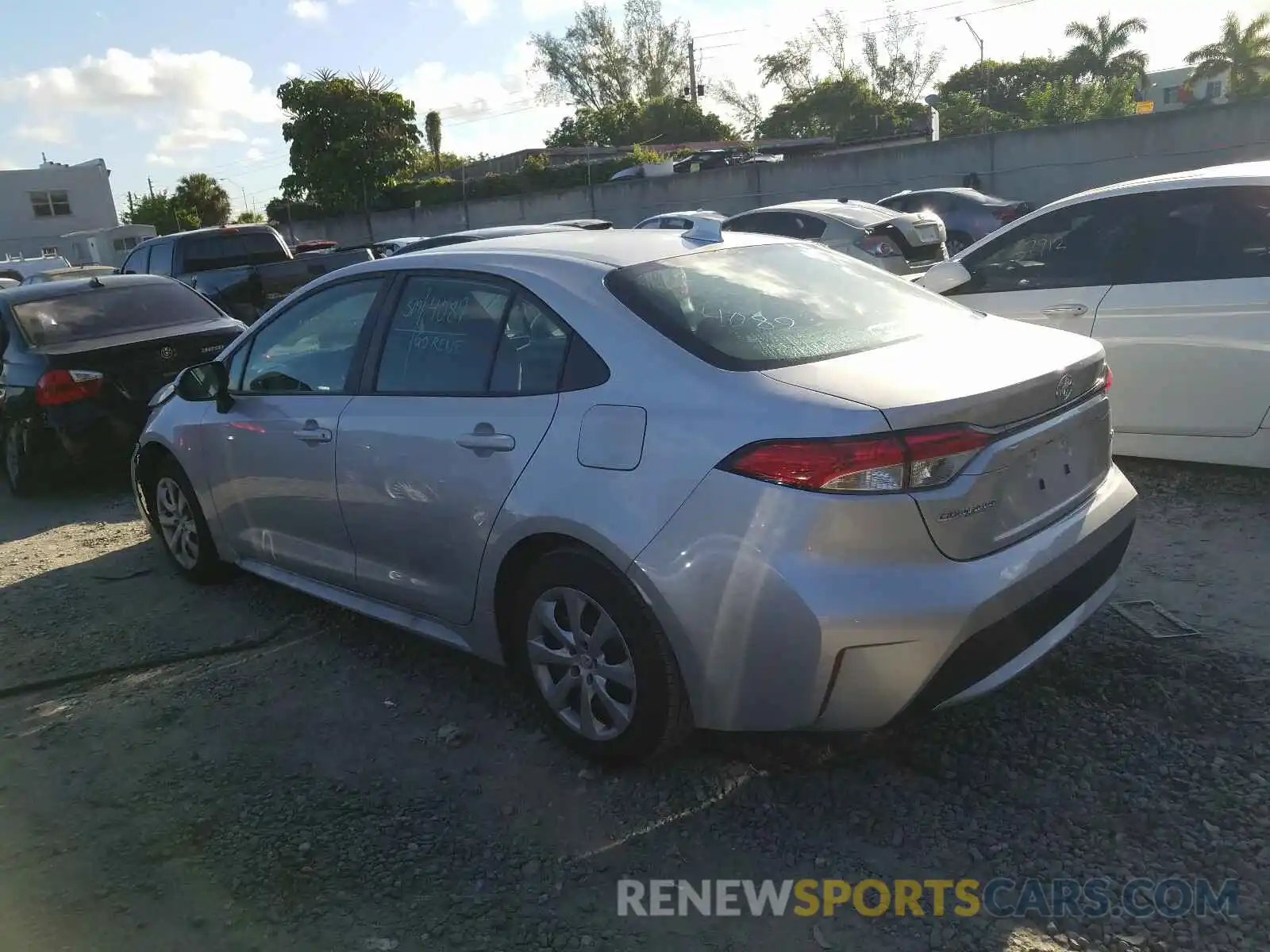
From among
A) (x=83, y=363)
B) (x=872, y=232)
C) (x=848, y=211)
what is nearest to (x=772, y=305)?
(x=83, y=363)

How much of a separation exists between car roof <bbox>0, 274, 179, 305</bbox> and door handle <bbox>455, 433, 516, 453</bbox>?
5.81 meters

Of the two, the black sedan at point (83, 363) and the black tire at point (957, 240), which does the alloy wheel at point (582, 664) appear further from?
the black tire at point (957, 240)

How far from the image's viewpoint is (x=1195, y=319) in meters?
5.10

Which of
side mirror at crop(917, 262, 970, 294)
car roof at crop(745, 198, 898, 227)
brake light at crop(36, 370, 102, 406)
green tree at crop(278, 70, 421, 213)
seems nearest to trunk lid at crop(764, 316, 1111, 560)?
side mirror at crop(917, 262, 970, 294)

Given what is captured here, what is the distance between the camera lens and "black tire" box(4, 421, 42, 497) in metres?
7.21

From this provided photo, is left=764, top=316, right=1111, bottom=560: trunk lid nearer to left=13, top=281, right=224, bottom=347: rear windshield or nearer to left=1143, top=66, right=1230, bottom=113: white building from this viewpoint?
left=13, top=281, right=224, bottom=347: rear windshield

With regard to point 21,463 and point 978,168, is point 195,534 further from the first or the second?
point 978,168

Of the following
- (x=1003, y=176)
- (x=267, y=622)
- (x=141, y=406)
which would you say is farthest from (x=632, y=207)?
(x=267, y=622)

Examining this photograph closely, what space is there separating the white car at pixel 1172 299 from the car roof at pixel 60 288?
6356mm

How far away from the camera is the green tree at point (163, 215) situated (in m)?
45.7

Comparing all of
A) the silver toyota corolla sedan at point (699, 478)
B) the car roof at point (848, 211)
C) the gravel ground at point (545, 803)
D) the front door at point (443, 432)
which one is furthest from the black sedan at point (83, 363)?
the car roof at point (848, 211)

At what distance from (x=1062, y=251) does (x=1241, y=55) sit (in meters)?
42.9

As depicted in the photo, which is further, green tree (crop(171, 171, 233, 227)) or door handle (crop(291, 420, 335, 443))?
green tree (crop(171, 171, 233, 227))

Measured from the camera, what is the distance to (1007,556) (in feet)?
9.20
